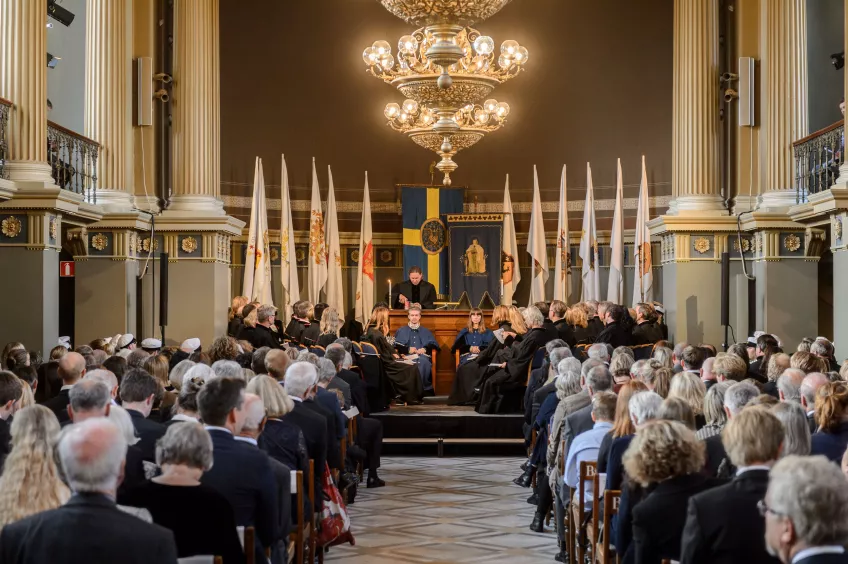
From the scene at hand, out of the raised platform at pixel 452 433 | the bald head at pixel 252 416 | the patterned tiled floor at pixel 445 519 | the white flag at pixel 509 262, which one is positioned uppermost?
the white flag at pixel 509 262

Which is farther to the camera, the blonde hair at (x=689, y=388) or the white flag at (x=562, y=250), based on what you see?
the white flag at (x=562, y=250)

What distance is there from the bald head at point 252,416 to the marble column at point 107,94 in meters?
10.3

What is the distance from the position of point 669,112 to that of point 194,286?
9043 millimetres

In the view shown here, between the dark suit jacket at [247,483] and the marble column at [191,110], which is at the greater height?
the marble column at [191,110]

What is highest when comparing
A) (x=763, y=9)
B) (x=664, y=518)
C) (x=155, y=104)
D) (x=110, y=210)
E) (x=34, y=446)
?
(x=763, y=9)

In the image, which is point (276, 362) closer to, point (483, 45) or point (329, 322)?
point (329, 322)

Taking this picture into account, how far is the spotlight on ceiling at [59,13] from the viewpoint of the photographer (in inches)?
618

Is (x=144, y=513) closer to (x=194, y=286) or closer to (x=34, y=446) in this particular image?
(x=34, y=446)

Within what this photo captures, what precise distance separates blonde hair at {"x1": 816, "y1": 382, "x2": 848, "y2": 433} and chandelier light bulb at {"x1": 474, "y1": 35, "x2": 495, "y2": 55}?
907 cm

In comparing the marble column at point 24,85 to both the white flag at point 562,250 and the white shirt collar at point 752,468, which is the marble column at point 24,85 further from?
the white flag at point 562,250

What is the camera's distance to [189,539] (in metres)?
4.23

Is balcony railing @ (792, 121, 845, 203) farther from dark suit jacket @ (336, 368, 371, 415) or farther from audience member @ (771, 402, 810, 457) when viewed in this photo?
audience member @ (771, 402, 810, 457)

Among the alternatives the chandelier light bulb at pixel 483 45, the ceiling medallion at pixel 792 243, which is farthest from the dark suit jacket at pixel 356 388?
the ceiling medallion at pixel 792 243

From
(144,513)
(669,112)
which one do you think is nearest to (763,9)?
(669,112)
